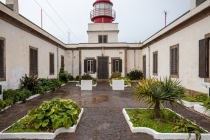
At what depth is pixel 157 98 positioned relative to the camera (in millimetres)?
5105

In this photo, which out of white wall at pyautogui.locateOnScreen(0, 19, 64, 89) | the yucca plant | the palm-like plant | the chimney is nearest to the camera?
the yucca plant

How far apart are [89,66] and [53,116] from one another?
15.1 m

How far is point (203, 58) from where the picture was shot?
295 inches

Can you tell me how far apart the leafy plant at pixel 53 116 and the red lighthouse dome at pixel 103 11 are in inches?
736

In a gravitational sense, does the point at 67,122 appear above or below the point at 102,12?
below

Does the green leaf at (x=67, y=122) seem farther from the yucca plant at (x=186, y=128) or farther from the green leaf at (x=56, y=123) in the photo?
the yucca plant at (x=186, y=128)

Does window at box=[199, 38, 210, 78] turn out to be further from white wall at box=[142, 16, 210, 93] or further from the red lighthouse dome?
the red lighthouse dome

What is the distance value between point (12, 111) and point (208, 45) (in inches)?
342

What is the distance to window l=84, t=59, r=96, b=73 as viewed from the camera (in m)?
19.2

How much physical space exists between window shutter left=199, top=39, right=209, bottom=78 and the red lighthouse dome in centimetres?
1599

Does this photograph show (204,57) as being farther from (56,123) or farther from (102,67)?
(102,67)

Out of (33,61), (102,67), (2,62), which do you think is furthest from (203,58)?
(102,67)

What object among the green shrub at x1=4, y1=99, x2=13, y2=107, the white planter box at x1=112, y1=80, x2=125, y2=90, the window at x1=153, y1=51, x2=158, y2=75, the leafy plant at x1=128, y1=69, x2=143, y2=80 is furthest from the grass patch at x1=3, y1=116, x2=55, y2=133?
the leafy plant at x1=128, y1=69, x2=143, y2=80

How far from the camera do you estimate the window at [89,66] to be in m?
19.2
